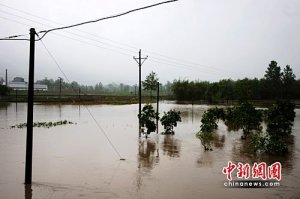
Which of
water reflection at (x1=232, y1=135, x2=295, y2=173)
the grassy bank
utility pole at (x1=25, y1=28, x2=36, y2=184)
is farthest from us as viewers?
the grassy bank

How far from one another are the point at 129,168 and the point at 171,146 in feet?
17.3

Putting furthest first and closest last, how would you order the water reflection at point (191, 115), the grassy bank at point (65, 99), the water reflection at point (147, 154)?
the grassy bank at point (65, 99) < the water reflection at point (191, 115) < the water reflection at point (147, 154)

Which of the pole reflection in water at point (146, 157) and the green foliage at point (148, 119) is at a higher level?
the green foliage at point (148, 119)

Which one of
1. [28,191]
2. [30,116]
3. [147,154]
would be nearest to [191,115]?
[147,154]

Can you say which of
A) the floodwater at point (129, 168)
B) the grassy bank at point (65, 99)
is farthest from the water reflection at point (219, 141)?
the grassy bank at point (65, 99)

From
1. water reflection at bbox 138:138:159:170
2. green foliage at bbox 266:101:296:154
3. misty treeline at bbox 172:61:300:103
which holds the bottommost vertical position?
water reflection at bbox 138:138:159:170

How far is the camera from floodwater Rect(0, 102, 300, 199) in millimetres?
8414

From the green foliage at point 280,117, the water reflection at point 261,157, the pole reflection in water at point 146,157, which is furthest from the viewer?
the green foliage at point 280,117

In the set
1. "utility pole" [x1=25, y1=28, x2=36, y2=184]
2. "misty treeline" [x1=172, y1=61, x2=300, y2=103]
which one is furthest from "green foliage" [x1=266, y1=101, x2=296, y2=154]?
"misty treeline" [x1=172, y1=61, x2=300, y2=103]

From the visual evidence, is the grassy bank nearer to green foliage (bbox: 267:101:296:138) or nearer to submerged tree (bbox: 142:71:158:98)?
submerged tree (bbox: 142:71:158:98)

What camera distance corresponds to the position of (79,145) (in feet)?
51.9

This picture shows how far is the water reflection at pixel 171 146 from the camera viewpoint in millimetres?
14141

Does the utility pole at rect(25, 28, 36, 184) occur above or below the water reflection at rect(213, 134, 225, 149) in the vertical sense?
above

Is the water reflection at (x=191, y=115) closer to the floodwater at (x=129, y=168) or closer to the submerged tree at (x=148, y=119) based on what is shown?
the submerged tree at (x=148, y=119)
